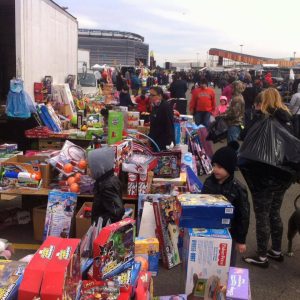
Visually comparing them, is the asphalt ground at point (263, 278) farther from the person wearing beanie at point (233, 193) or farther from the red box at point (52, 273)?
the red box at point (52, 273)

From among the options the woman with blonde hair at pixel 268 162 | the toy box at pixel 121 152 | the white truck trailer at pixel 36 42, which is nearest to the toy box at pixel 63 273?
the woman with blonde hair at pixel 268 162

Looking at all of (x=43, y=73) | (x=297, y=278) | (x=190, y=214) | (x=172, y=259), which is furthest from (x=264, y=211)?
(x=43, y=73)

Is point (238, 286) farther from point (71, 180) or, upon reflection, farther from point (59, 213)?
point (71, 180)

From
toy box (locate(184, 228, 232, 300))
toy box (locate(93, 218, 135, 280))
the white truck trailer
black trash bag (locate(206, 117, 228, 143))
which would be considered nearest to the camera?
toy box (locate(93, 218, 135, 280))

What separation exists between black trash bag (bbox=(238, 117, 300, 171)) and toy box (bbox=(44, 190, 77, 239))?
2001mm

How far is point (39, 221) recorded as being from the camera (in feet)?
17.1

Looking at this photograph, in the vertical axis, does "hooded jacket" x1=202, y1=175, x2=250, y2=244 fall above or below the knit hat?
below

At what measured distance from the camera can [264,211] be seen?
178 inches

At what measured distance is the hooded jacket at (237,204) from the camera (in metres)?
3.77

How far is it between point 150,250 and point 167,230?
40 cm

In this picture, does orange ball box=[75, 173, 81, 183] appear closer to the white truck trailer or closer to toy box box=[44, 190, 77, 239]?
toy box box=[44, 190, 77, 239]

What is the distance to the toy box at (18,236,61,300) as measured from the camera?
6.81 ft

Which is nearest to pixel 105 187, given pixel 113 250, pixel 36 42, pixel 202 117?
pixel 113 250

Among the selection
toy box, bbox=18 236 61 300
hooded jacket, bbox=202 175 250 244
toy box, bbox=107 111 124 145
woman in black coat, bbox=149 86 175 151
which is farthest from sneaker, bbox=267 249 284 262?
toy box, bbox=18 236 61 300
